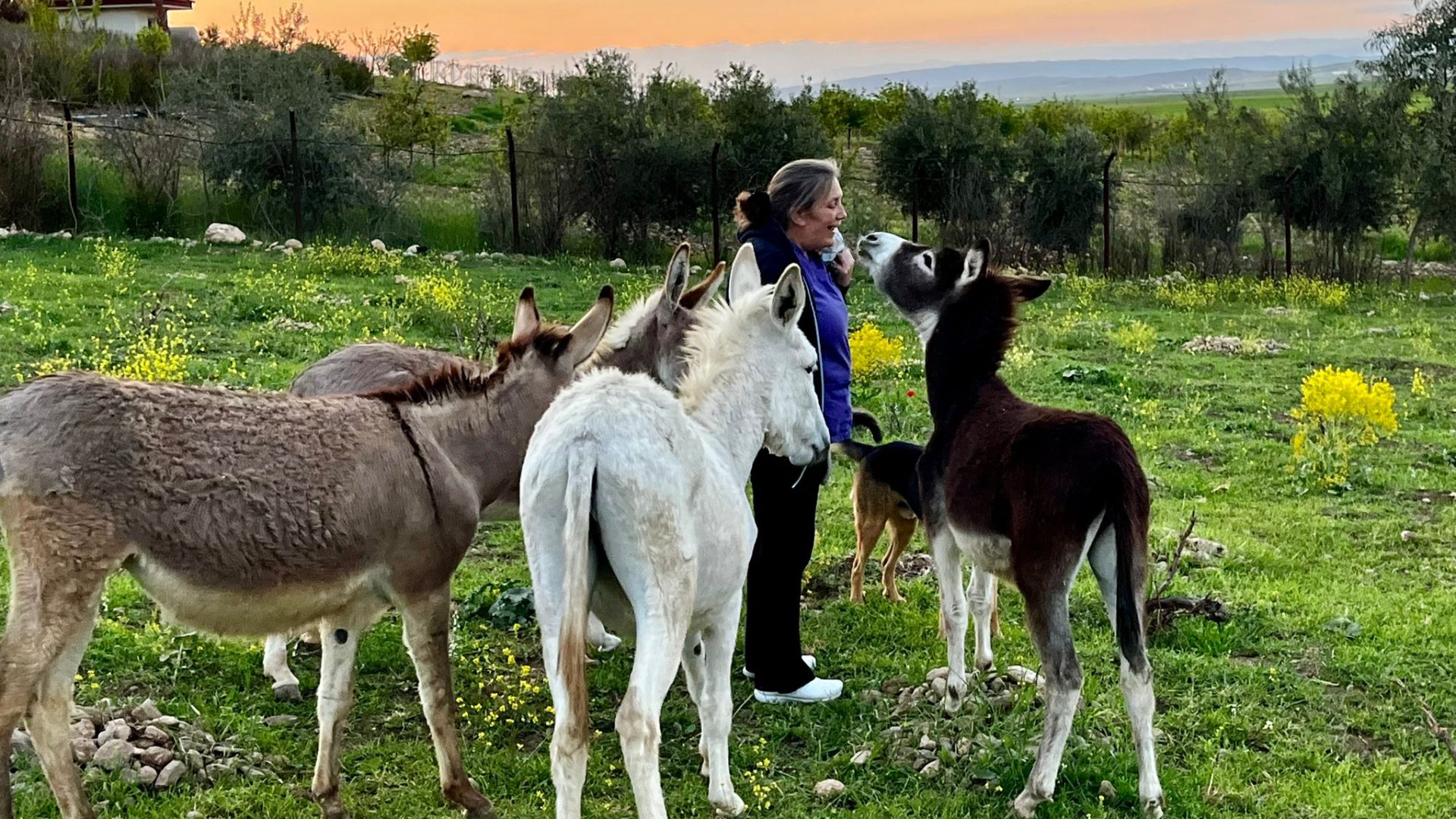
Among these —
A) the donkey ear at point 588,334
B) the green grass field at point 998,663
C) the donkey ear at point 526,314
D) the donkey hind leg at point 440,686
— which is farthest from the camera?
the donkey ear at point 526,314

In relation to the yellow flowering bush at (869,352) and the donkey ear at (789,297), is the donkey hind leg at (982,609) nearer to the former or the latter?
the donkey ear at (789,297)

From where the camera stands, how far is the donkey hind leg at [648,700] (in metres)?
3.61

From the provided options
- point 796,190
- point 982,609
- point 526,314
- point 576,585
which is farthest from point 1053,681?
point 526,314

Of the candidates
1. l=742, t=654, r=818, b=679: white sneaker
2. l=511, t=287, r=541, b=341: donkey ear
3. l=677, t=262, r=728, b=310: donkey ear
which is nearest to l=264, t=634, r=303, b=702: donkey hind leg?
l=511, t=287, r=541, b=341: donkey ear

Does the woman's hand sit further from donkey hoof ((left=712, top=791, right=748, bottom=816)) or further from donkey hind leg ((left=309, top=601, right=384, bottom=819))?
donkey hind leg ((left=309, top=601, right=384, bottom=819))

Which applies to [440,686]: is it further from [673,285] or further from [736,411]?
[673,285]

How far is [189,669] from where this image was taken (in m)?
5.37

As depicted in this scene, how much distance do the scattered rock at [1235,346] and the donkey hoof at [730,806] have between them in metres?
11.3

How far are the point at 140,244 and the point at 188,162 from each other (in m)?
4.27

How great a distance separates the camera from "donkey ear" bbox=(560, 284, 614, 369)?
5.18m

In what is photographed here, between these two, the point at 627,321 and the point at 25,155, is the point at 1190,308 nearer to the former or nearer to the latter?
the point at 627,321

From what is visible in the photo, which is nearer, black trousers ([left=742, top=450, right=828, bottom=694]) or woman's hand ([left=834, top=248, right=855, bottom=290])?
black trousers ([left=742, top=450, right=828, bottom=694])

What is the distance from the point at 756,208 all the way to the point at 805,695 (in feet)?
7.38

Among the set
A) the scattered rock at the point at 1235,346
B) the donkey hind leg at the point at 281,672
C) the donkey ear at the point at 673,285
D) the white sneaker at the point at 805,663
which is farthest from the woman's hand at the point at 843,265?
the scattered rock at the point at 1235,346
